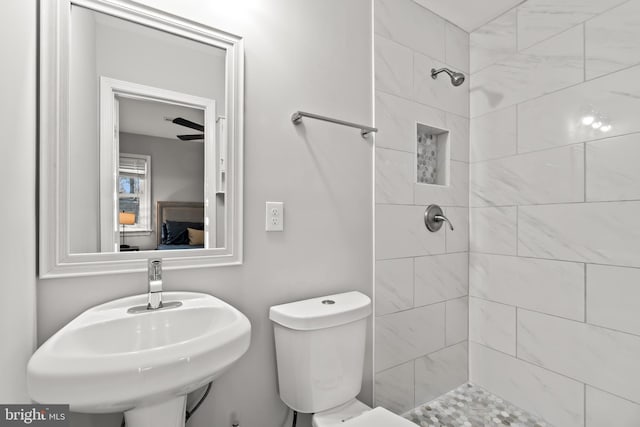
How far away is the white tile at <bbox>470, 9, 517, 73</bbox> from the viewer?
5.58 feet

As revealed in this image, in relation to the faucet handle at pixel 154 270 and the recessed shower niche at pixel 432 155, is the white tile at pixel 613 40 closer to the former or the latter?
the recessed shower niche at pixel 432 155

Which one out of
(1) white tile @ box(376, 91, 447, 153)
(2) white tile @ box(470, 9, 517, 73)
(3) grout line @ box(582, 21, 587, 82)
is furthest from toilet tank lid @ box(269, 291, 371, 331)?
(2) white tile @ box(470, 9, 517, 73)

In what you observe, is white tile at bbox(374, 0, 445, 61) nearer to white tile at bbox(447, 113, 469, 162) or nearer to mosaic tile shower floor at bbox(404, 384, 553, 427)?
white tile at bbox(447, 113, 469, 162)

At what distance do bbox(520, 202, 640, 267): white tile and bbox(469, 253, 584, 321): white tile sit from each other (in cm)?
6

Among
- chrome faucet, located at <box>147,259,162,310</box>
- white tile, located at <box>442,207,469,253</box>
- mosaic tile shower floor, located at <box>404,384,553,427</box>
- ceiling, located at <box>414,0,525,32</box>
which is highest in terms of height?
ceiling, located at <box>414,0,525,32</box>

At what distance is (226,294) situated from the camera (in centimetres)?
113

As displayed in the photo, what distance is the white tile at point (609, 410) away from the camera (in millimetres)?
1248

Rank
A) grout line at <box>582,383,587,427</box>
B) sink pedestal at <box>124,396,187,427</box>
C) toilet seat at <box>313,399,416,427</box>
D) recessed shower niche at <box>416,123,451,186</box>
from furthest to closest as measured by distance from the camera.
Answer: recessed shower niche at <box>416,123,451,186</box> < grout line at <box>582,383,587,427</box> < toilet seat at <box>313,399,416,427</box> < sink pedestal at <box>124,396,187,427</box>

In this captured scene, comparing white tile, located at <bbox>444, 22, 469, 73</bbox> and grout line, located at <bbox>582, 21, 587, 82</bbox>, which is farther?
white tile, located at <bbox>444, 22, 469, 73</bbox>

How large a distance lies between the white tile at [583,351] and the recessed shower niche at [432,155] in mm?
872

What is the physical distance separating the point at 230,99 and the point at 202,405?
113 cm

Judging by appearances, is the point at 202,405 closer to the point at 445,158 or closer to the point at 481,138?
the point at 445,158

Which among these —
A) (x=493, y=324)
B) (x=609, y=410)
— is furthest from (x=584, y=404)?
(x=493, y=324)

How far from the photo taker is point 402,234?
1.58 m
